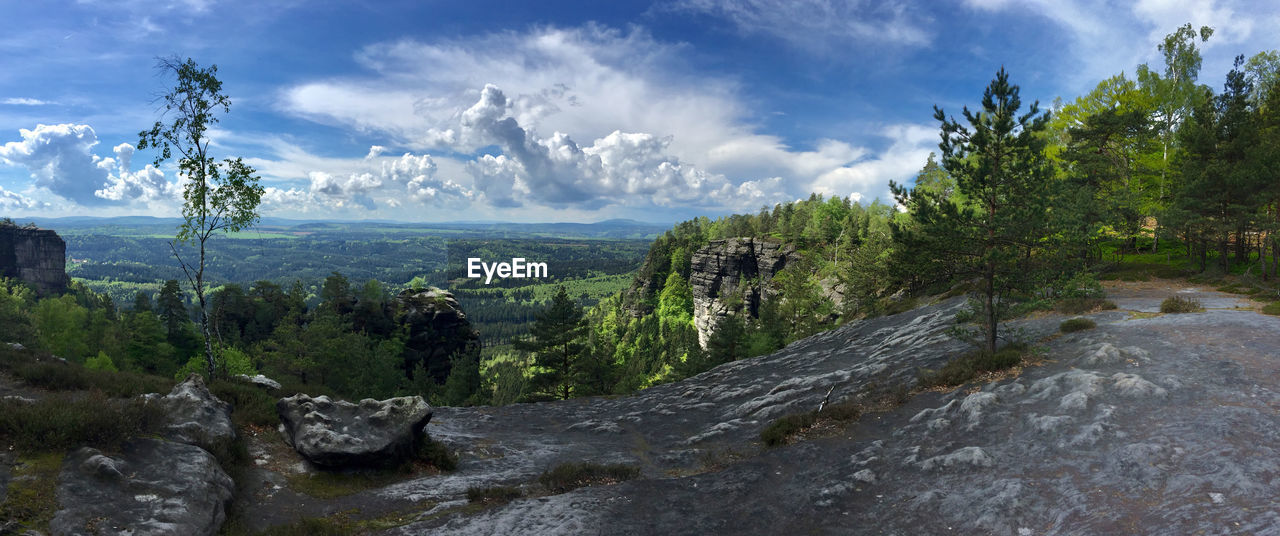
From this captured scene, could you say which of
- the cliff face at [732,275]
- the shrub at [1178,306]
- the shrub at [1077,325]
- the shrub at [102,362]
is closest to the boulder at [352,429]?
the shrub at [1077,325]

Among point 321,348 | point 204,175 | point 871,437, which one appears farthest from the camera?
point 321,348

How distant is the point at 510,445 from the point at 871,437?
48.0 feet

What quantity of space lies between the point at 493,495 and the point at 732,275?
106 m

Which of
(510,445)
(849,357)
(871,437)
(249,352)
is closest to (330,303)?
(249,352)

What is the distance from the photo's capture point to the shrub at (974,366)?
18219 millimetres

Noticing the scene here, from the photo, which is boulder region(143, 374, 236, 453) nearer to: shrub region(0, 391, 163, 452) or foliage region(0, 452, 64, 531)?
shrub region(0, 391, 163, 452)

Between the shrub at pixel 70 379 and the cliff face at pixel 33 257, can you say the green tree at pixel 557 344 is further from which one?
the cliff face at pixel 33 257

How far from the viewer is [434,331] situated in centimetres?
7688

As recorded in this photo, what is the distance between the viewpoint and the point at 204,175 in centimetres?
2455

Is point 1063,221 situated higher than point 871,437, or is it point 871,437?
point 1063,221

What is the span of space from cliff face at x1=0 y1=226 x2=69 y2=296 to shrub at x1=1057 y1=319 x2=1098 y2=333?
17894 centimetres

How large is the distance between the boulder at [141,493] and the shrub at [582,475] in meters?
8.03

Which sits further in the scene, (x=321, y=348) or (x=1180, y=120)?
Answer: (x=321, y=348)

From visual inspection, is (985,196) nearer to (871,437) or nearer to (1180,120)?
(871,437)
